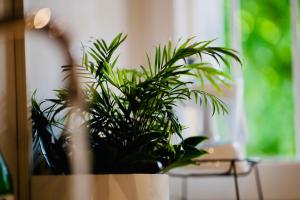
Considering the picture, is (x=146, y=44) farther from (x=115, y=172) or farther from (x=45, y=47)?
(x=115, y=172)

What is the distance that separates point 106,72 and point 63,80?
13cm

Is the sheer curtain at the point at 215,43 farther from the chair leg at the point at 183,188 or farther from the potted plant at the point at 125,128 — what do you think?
the potted plant at the point at 125,128

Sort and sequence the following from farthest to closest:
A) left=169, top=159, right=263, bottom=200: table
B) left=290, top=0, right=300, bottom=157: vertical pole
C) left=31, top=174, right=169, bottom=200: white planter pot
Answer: left=290, top=0, right=300, bottom=157: vertical pole, left=169, top=159, right=263, bottom=200: table, left=31, top=174, right=169, bottom=200: white planter pot

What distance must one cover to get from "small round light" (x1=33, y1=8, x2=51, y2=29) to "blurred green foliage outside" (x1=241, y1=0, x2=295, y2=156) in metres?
1.91

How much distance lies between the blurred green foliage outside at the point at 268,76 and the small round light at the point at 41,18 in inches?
75.4

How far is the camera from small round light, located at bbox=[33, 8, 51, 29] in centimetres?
95

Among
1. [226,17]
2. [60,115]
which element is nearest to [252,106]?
[226,17]

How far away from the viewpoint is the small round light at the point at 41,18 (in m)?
0.95

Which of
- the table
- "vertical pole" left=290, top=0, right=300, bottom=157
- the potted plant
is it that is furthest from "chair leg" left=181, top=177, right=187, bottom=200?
the potted plant

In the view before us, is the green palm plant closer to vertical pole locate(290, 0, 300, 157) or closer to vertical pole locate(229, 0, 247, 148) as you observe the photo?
vertical pole locate(229, 0, 247, 148)

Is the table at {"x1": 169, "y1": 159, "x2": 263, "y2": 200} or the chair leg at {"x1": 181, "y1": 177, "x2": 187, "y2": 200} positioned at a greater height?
the table at {"x1": 169, "y1": 159, "x2": 263, "y2": 200}

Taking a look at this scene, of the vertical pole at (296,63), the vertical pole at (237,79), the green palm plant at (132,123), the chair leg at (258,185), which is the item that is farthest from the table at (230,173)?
the green palm plant at (132,123)

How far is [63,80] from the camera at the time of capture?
1056mm

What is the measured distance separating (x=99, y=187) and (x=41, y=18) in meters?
0.35
